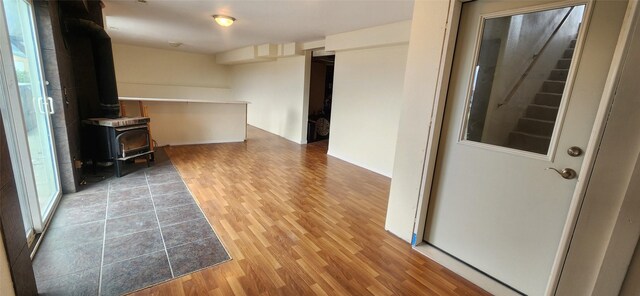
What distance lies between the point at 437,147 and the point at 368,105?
8.46ft

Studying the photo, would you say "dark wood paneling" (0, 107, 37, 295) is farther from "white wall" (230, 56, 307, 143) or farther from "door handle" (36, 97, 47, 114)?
"white wall" (230, 56, 307, 143)

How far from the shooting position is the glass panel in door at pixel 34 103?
2.18 metres

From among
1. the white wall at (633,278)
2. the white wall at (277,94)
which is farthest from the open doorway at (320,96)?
the white wall at (633,278)

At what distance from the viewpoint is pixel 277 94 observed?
711 centimetres

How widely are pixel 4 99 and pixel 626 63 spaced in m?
3.68

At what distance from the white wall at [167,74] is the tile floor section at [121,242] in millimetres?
6852

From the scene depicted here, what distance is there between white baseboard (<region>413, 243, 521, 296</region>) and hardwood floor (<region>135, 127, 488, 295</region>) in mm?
59

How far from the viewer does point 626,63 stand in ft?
3.83

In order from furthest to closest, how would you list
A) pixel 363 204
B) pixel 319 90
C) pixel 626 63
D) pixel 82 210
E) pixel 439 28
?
pixel 319 90
pixel 363 204
pixel 82 210
pixel 439 28
pixel 626 63

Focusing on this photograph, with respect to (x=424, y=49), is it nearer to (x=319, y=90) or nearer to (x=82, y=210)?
(x=82, y=210)

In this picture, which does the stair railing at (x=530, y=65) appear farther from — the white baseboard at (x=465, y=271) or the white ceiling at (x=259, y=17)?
the white ceiling at (x=259, y=17)

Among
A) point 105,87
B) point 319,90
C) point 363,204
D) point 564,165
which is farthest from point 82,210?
point 319,90

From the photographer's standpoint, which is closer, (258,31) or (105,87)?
(105,87)

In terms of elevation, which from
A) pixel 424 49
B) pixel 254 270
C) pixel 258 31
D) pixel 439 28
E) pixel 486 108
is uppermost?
pixel 258 31
